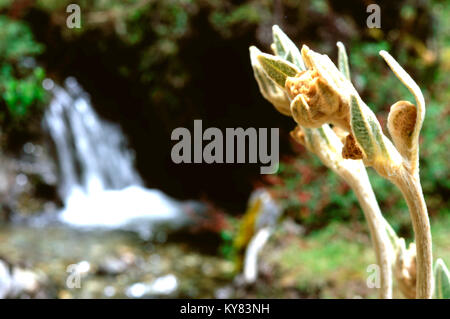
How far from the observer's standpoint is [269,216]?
3.45 meters

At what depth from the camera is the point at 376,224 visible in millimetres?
829

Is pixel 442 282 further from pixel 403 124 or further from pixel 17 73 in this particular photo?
pixel 17 73

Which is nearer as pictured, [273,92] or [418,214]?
[418,214]

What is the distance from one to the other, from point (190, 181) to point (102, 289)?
2.81m

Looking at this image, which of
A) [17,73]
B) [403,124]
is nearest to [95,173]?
[17,73]

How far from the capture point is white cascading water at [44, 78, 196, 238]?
496 centimetres

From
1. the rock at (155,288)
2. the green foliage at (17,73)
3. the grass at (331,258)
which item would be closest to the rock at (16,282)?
the rock at (155,288)

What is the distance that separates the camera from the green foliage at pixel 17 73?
444 centimetres

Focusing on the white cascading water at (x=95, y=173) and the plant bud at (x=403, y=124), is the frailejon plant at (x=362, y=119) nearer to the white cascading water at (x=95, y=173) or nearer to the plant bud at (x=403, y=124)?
the plant bud at (x=403, y=124)

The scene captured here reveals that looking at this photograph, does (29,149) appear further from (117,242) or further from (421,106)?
(421,106)

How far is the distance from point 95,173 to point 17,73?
161cm

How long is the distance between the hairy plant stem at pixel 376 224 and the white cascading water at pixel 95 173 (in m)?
3.96

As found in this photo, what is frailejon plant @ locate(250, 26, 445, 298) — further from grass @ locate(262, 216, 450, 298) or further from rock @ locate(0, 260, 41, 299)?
rock @ locate(0, 260, 41, 299)
